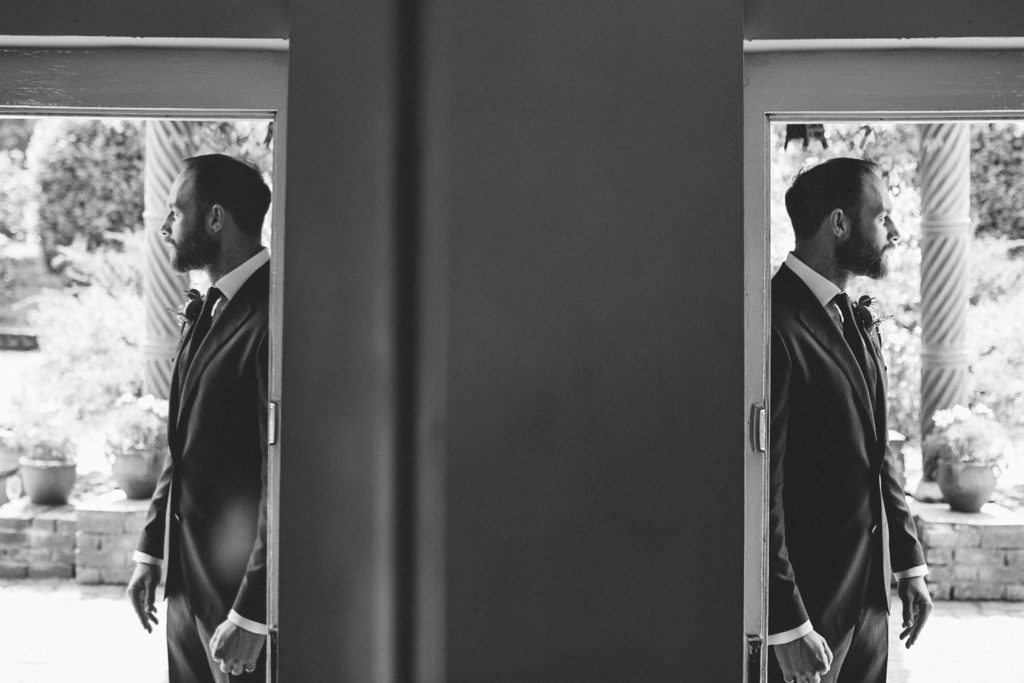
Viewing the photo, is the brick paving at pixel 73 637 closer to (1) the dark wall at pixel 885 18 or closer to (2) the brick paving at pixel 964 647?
(2) the brick paving at pixel 964 647

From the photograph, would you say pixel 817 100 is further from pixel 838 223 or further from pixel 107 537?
pixel 107 537

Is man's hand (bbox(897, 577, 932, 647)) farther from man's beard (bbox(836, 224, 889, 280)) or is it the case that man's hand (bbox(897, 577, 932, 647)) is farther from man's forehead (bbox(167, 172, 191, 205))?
man's forehead (bbox(167, 172, 191, 205))

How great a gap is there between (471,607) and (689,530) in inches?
21.0

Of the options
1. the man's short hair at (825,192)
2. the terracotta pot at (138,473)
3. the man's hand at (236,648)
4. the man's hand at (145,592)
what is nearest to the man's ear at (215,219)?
the terracotta pot at (138,473)

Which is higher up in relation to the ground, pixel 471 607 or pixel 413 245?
pixel 413 245

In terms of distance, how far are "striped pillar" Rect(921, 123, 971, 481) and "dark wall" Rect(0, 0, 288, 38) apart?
5.29 feet

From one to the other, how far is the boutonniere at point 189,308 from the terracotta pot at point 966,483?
1899 millimetres

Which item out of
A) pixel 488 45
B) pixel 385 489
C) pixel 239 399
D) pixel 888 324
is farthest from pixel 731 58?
pixel 239 399

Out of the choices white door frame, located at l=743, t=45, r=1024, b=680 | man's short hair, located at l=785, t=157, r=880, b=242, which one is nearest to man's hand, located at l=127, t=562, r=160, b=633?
white door frame, located at l=743, t=45, r=1024, b=680

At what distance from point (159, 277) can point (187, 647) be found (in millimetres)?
926

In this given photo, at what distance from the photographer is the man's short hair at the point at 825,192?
7.65 ft

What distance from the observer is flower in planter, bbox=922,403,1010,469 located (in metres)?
2.38

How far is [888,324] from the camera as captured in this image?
2.38 meters

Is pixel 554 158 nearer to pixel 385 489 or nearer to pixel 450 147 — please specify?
pixel 450 147
